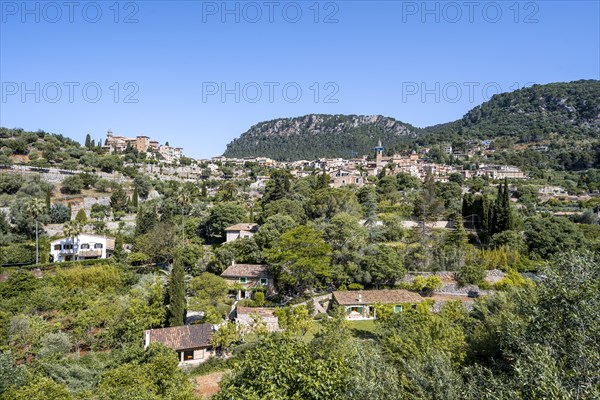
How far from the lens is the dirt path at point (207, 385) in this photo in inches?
729

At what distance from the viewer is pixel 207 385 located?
19.7 meters

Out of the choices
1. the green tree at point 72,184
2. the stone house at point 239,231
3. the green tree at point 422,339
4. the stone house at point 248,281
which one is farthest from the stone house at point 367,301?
the green tree at point 72,184

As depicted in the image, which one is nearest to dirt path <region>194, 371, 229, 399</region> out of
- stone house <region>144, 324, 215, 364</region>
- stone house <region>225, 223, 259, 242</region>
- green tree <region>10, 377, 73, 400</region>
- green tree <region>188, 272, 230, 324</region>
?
stone house <region>144, 324, 215, 364</region>

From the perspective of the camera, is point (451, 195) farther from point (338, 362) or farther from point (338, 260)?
point (338, 362)

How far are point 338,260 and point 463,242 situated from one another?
13.0m

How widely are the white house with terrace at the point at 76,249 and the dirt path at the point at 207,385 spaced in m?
27.2

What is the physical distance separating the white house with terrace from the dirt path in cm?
2723

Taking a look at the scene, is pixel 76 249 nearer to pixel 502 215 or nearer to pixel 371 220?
pixel 371 220

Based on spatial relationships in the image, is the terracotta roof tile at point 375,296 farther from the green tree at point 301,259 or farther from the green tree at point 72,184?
the green tree at point 72,184

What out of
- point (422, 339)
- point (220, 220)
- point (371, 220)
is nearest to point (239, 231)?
point (220, 220)

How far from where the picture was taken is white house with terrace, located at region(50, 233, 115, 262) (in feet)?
137

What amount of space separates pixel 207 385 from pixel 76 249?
98.9ft

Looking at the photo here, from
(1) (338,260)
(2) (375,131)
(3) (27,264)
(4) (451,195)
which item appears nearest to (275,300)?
(1) (338,260)

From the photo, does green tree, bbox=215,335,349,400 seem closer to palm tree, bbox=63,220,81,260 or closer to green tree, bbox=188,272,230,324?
green tree, bbox=188,272,230,324
